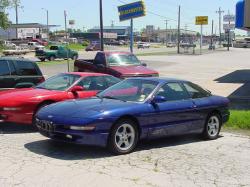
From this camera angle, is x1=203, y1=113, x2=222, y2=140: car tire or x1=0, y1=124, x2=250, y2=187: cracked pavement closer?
x1=0, y1=124, x2=250, y2=187: cracked pavement

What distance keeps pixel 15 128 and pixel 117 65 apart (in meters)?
9.80

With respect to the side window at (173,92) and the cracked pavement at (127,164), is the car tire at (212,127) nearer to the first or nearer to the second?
the cracked pavement at (127,164)

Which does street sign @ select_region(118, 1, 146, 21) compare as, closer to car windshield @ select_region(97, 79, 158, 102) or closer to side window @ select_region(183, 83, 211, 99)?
side window @ select_region(183, 83, 211, 99)

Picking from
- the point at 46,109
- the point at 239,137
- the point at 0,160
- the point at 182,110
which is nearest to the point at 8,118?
the point at 46,109

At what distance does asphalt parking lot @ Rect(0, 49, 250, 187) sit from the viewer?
661 centimetres

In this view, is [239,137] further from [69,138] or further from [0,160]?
[0,160]

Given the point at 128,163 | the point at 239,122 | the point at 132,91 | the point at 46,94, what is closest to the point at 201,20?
the point at 239,122

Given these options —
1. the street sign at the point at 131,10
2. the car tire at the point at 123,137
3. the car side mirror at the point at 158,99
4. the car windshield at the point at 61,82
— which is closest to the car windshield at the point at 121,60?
the car windshield at the point at 61,82

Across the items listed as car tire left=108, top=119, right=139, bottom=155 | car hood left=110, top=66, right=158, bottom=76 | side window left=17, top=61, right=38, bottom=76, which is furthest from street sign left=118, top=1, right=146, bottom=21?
car tire left=108, top=119, right=139, bottom=155

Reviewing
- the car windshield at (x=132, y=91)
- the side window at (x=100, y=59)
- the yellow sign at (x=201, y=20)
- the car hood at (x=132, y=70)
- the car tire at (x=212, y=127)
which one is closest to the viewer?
the car windshield at (x=132, y=91)

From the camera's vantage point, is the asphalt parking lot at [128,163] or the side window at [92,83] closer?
the asphalt parking lot at [128,163]

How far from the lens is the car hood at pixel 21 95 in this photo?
1011 cm

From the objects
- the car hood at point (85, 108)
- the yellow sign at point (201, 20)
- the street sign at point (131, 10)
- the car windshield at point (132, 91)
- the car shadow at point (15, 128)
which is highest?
the yellow sign at point (201, 20)

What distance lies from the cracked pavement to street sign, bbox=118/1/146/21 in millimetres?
41981
